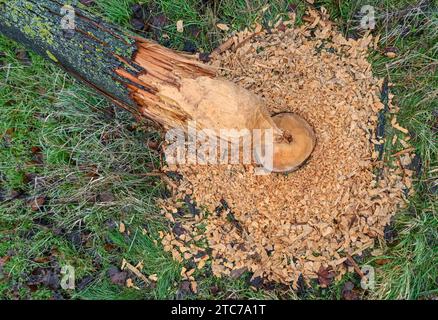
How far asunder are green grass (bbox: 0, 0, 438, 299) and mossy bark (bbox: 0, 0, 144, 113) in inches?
24.4

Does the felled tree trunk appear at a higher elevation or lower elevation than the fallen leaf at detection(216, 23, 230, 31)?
lower

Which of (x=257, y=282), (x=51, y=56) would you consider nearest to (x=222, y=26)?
(x=51, y=56)

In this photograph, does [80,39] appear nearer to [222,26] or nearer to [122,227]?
[222,26]

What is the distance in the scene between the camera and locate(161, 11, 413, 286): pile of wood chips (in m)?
2.41

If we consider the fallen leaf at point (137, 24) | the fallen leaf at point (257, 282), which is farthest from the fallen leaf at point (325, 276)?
the fallen leaf at point (137, 24)

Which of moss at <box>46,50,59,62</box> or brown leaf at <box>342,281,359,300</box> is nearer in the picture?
moss at <box>46,50,59,62</box>

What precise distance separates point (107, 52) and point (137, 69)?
0.51 ft

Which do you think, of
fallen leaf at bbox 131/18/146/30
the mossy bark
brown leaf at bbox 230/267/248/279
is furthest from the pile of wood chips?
the mossy bark

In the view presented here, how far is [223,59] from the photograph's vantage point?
2.63 meters

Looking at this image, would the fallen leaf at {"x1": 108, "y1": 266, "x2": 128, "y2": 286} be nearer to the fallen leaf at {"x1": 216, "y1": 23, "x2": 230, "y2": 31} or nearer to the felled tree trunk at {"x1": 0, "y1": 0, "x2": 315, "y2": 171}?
the felled tree trunk at {"x1": 0, "y1": 0, "x2": 315, "y2": 171}

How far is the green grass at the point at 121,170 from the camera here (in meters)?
→ 2.48

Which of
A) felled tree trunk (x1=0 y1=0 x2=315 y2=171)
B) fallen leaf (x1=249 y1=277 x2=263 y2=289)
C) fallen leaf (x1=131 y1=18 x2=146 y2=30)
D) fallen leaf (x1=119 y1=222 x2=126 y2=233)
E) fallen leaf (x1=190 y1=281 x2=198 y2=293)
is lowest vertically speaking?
fallen leaf (x1=190 y1=281 x2=198 y2=293)
